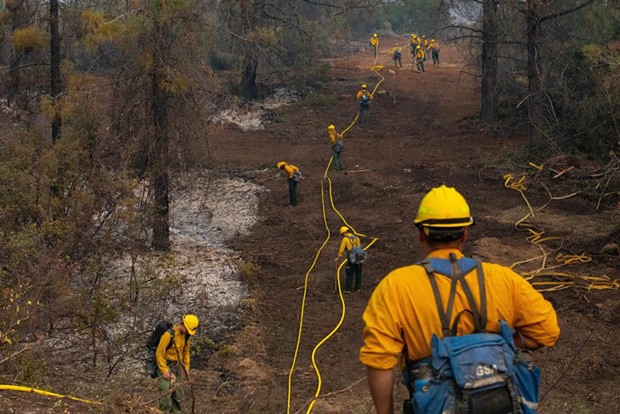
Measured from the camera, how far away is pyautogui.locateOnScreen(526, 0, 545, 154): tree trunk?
57.1 ft

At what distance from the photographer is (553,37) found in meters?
22.9

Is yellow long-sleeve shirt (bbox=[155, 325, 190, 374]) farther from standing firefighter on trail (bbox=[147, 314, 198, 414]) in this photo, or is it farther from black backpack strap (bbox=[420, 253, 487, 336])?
black backpack strap (bbox=[420, 253, 487, 336])

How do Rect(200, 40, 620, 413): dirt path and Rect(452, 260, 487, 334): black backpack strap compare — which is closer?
Rect(452, 260, 487, 334): black backpack strap

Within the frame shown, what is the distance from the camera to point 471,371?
272 cm

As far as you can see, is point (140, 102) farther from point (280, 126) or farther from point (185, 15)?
point (280, 126)

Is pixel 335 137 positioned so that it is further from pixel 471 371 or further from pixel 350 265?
pixel 471 371

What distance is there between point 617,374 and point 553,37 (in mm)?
16630

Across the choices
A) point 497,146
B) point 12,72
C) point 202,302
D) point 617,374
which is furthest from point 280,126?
point 617,374

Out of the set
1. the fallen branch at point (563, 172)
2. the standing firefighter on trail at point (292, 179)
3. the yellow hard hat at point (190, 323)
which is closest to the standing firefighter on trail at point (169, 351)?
the yellow hard hat at point (190, 323)

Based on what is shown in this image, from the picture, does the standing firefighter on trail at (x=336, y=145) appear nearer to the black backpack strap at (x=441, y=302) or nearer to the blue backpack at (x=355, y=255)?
the blue backpack at (x=355, y=255)

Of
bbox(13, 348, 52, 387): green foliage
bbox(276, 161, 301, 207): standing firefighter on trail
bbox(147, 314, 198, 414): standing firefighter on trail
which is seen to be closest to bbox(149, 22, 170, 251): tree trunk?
bbox(276, 161, 301, 207): standing firefighter on trail

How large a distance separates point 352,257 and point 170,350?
15.1 ft

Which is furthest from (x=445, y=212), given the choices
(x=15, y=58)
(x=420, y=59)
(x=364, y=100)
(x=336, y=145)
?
(x=420, y=59)

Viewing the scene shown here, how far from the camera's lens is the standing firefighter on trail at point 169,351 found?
7.84 metres
